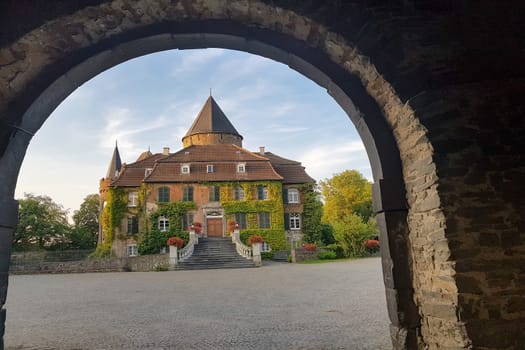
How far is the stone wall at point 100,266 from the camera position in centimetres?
2108

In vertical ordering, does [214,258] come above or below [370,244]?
A: below

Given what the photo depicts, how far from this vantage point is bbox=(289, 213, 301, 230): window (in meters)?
29.0

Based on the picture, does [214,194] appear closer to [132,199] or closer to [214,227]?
[214,227]

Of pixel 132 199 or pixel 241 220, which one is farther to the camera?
pixel 132 199

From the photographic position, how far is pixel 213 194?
2822 centimetres

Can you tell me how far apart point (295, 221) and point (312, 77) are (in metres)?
25.2

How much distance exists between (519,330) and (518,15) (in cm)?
312

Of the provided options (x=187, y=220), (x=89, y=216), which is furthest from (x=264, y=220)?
(x=89, y=216)

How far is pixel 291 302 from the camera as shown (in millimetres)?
7574

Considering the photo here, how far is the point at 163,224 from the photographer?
1073 inches

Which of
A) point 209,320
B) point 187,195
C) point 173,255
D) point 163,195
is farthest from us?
point 187,195

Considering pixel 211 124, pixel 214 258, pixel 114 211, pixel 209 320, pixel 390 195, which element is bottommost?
pixel 209 320

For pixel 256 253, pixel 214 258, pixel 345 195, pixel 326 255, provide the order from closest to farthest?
pixel 256 253, pixel 214 258, pixel 326 255, pixel 345 195

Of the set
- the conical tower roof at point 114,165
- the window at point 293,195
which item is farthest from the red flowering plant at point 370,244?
the conical tower roof at point 114,165
